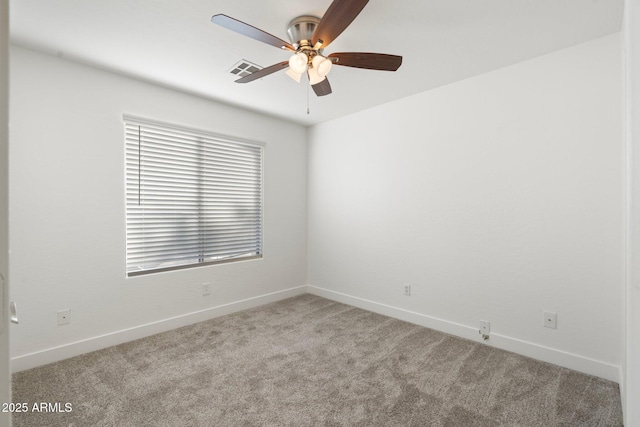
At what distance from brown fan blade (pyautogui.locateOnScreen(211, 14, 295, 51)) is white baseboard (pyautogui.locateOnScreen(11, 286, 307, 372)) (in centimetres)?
274

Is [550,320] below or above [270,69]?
below

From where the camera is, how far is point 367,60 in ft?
6.46

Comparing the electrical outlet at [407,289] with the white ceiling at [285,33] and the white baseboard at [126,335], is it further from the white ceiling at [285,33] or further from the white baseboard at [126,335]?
the white ceiling at [285,33]

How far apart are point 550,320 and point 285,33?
2986mm

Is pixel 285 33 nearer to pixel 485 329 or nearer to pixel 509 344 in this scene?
pixel 485 329

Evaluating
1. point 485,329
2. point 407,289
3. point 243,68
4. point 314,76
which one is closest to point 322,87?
point 314,76

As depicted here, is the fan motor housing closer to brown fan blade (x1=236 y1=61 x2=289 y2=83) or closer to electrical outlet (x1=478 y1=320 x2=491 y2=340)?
brown fan blade (x1=236 y1=61 x2=289 y2=83)

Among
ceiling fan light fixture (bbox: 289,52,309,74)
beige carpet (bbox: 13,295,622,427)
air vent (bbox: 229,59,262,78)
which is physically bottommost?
beige carpet (bbox: 13,295,622,427)

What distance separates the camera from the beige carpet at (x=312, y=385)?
1.85 meters

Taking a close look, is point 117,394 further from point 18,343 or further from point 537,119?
point 537,119

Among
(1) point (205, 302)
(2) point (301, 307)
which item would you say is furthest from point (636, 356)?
(1) point (205, 302)

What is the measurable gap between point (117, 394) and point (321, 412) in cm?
137

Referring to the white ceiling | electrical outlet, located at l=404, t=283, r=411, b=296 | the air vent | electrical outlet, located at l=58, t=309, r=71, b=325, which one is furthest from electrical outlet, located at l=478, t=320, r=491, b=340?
electrical outlet, located at l=58, t=309, r=71, b=325

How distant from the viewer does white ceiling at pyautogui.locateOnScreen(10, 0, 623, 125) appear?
1.88 metres
